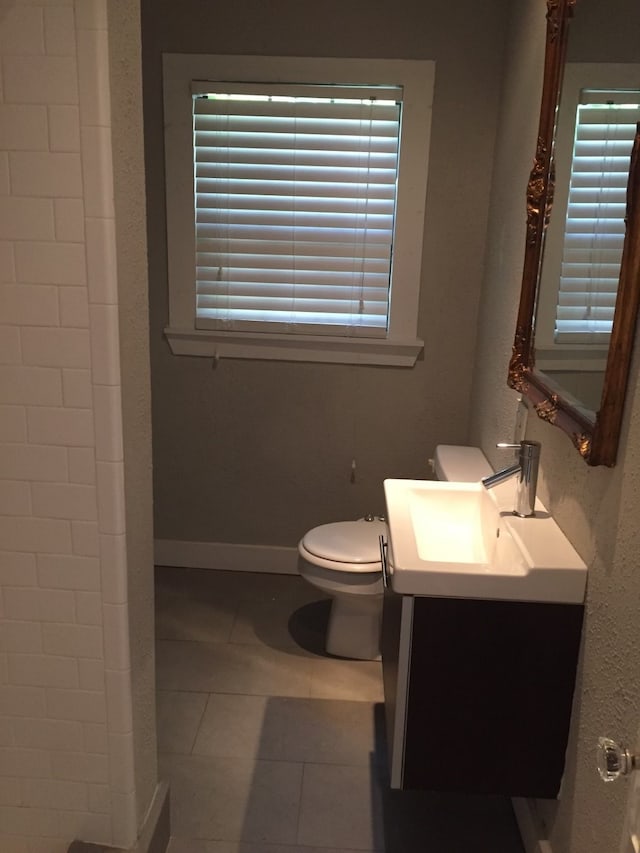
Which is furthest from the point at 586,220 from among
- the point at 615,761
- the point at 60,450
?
the point at 60,450

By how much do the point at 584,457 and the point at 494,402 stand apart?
1.16 m

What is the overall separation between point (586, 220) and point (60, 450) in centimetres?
126

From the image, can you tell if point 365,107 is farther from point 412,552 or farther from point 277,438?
point 412,552

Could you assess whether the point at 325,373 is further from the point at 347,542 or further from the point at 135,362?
the point at 135,362

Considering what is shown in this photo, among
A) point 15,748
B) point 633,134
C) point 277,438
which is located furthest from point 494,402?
point 15,748

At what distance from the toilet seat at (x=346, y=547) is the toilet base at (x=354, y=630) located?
216 millimetres

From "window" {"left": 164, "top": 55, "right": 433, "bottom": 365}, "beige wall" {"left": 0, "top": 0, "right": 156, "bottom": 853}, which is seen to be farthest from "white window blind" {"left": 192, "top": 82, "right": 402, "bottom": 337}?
"beige wall" {"left": 0, "top": 0, "right": 156, "bottom": 853}

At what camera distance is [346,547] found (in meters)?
2.58

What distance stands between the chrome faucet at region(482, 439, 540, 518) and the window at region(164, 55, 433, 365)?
139 cm

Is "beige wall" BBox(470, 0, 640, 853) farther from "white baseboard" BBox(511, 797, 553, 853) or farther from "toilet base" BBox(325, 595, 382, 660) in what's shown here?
"toilet base" BBox(325, 595, 382, 660)

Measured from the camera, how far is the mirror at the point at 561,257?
4.31 feet

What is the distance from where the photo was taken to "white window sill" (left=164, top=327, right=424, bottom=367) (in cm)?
309

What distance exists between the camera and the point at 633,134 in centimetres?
136

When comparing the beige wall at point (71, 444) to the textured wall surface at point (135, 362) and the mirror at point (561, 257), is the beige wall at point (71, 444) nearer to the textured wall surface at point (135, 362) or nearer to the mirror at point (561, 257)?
the textured wall surface at point (135, 362)
